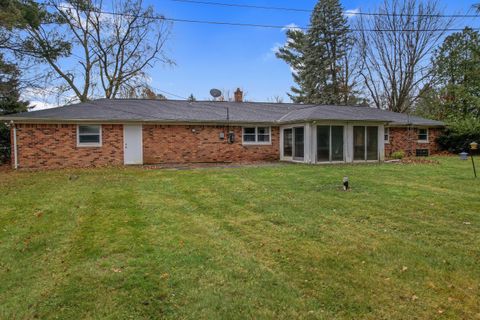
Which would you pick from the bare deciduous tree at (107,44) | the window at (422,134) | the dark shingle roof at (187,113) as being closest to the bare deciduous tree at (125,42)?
the bare deciduous tree at (107,44)

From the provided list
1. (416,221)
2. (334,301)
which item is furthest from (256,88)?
(334,301)

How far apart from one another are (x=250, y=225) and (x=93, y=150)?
11.4 meters

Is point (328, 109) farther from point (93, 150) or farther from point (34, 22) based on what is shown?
point (34, 22)

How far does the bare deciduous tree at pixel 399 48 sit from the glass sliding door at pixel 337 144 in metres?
16.8

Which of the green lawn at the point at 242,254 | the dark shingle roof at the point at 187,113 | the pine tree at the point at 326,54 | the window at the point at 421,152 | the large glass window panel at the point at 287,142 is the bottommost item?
the green lawn at the point at 242,254

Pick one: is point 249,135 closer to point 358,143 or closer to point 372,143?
point 358,143

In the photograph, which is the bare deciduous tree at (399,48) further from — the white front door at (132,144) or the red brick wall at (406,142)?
the white front door at (132,144)

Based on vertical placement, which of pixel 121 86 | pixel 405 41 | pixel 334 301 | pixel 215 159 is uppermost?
pixel 405 41

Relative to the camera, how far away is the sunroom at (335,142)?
15102 mm

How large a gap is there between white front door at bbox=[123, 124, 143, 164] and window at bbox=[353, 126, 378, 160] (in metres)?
9.99

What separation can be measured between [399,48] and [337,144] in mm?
17942

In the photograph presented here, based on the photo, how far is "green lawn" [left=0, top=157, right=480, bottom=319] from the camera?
9.69 feet

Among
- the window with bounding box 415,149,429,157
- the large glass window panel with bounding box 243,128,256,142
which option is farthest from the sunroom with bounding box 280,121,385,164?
the window with bounding box 415,149,429,157

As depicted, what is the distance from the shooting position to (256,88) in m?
36.1
